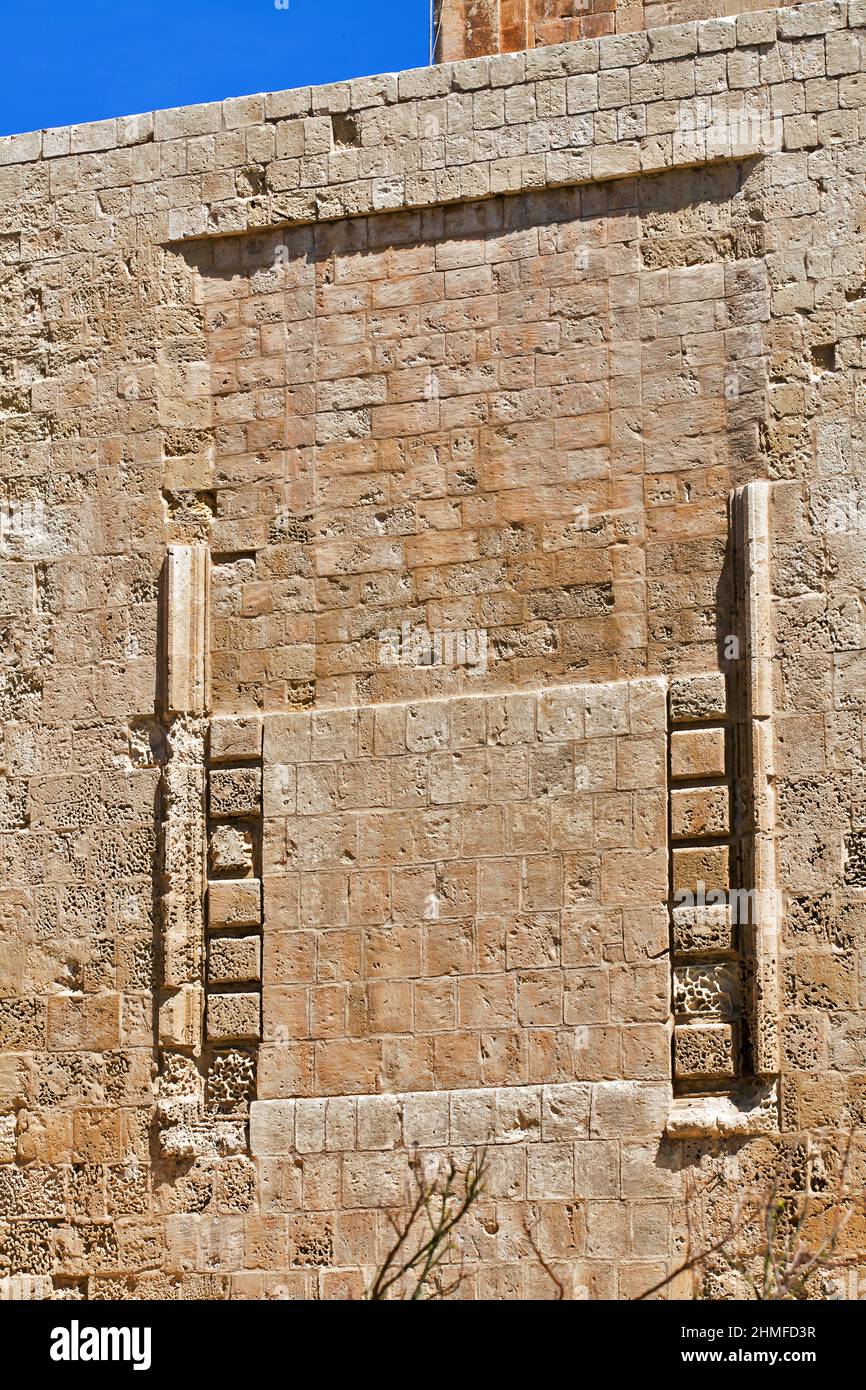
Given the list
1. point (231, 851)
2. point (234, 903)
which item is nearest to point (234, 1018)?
point (234, 903)

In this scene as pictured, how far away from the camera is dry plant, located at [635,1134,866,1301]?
10.2 meters

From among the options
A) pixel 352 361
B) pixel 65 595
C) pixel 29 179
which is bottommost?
pixel 65 595

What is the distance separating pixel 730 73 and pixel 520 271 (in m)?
1.25

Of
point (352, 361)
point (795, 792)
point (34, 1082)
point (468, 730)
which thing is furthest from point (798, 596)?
point (34, 1082)

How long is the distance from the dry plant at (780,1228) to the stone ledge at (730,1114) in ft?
0.65

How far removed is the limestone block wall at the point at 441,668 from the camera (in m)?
10.7

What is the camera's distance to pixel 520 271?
38.1 feet

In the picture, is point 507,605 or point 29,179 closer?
point 507,605

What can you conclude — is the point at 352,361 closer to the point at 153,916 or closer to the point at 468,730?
the point at 468,730

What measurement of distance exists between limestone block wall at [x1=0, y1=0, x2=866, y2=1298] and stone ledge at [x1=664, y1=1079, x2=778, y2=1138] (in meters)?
0.02

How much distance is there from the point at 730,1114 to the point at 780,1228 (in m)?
0.49

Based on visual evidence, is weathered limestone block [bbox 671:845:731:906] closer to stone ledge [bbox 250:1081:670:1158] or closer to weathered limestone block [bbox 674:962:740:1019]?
weathered limestone block [bbox 674:962:740:1019]

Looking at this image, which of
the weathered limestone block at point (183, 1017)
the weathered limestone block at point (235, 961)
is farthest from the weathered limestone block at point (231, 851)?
the weathered limestone block at point (183, 1017)

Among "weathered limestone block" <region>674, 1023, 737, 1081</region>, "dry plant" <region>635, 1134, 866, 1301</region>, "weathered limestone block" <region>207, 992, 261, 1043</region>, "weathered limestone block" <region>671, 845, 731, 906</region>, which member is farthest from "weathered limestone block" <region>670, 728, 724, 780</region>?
"weathered limestone block" <region>207, 992, 261, 1043</region>
